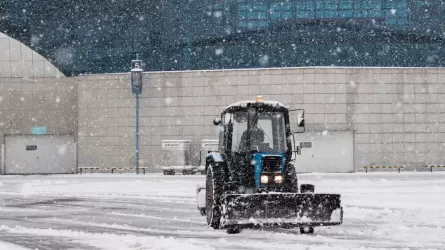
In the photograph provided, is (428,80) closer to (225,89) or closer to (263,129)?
(225,89)

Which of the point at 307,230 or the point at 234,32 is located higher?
the point at 234,32

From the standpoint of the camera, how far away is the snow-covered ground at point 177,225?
11.6 metres

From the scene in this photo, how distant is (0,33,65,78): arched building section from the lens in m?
48.2

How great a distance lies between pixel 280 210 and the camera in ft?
40.2

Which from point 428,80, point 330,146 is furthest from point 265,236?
point 428,80

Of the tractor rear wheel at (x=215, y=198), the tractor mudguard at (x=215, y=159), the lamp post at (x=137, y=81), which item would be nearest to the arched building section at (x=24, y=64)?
the lamp post at (x=137, y=81)

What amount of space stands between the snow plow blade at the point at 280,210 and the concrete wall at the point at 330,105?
31084mm

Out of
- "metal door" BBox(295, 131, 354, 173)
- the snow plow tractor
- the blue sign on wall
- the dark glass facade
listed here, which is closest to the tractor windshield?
the snow plow tractor

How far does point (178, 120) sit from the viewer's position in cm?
4500

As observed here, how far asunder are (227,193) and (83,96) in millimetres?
35427

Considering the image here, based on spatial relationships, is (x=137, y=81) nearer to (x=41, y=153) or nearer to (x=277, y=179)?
(x=41, y=153)

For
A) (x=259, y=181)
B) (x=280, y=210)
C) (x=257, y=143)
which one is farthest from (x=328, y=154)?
(x=280, y=210)

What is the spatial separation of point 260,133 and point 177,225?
308cm

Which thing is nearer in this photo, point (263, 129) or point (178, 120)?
point (263, 129)
